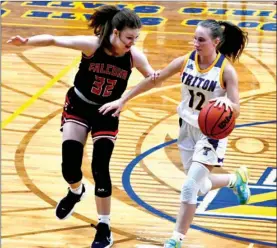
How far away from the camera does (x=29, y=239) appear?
767 cm

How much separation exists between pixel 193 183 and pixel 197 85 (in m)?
0.75

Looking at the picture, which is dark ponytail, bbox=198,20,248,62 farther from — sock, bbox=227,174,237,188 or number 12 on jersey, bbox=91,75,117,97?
sock, bbox=227,174,237,188

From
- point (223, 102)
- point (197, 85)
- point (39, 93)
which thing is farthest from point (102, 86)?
point (39, 93)

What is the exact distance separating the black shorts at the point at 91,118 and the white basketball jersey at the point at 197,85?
0.57 meters

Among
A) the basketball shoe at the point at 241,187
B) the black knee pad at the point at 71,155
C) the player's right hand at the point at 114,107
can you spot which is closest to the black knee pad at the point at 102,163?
the black knee pad at the point at 71,155

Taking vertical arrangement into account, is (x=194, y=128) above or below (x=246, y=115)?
above

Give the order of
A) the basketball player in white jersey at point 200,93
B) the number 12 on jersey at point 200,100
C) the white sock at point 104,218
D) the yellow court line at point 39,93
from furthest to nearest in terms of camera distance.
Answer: the yellow court line at point 39,93 → the white sock at point 104,218 → the number 12 on jersey at point 200,100 → the basketball player in white jersey at point 200,93

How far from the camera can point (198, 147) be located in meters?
6.92

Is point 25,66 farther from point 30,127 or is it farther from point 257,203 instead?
point 257,203

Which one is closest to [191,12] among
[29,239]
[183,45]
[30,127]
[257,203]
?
[183,45]

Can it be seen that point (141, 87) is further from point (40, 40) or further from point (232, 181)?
point (232, 181)

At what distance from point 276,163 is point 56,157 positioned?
2327mm

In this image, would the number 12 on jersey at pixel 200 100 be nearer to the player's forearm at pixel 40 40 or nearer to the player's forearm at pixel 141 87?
the player's forearm at pixel 141 87

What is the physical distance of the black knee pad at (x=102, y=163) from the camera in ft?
22.7
